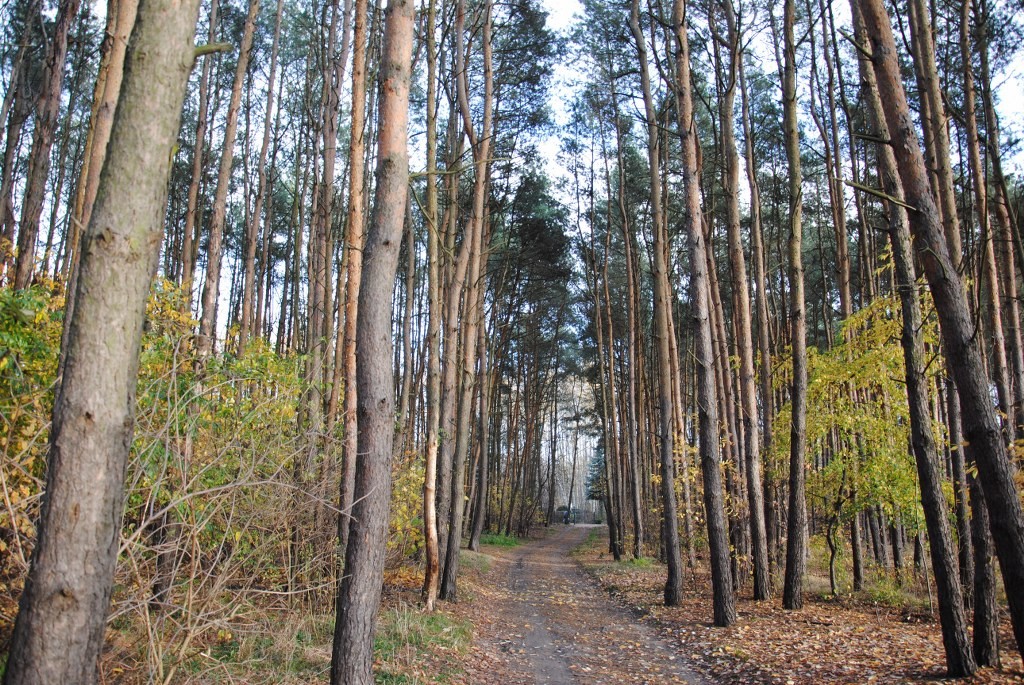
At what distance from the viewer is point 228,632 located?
5.46 meters

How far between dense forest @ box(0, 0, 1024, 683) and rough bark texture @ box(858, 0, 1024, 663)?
0.08 feet

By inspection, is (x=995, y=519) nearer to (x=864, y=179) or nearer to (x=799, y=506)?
(x=799, y=506)

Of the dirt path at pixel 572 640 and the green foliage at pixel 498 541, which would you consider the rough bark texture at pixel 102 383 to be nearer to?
the dirt path at pixel 572 640

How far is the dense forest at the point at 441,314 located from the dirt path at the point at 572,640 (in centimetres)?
131

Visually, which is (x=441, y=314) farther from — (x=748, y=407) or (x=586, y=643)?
(x=586, y=643)

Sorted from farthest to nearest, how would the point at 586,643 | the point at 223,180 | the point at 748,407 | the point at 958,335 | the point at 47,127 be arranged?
the point at 748,407 → the point at 223,180 → the point at 586,643 → the point at 47,127 → the point at 958,335

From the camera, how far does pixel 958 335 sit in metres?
5.30

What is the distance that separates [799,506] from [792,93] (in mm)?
6579

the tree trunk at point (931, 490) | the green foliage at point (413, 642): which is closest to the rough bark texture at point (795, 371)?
the tree trunk at point (931, 490)

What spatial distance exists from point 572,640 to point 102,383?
7.90 m

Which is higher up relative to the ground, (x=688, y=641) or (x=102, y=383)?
(x=102, y=383)

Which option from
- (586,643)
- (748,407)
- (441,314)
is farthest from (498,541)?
(586,643)

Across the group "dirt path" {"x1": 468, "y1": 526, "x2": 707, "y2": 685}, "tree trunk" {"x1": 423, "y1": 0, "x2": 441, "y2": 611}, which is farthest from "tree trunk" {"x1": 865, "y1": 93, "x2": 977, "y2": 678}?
"tree trunk" {"x1": 423, "y1": 0, "x2": 441, "y2": 611}

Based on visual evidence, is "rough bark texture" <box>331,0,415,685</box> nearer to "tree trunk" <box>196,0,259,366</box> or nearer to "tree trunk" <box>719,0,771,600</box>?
"tree trunk" <box>196,0,259,366</box>
